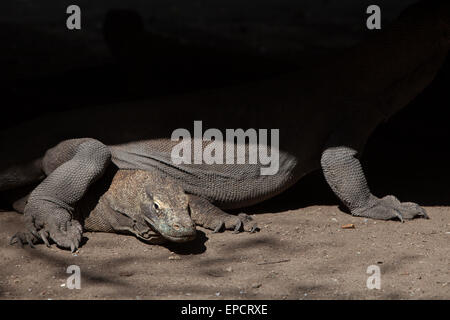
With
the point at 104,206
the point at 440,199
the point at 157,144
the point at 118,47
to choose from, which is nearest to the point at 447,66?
the point at 440,199

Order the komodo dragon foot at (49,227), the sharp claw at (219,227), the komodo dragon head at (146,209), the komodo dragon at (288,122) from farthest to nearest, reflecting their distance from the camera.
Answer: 1. the komodo dragon at (288,122)
2. the sharp claw at (219,227)
3. the komodo dragon foot at (49,227)
4. the komodo dragon head at (146,209)

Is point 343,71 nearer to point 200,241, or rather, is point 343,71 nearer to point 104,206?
point 200,241

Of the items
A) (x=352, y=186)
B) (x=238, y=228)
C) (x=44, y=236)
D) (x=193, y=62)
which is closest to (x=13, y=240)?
(x=44, y=236)

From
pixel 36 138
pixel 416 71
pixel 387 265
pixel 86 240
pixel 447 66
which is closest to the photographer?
pixel 387 265

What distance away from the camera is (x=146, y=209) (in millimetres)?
5031

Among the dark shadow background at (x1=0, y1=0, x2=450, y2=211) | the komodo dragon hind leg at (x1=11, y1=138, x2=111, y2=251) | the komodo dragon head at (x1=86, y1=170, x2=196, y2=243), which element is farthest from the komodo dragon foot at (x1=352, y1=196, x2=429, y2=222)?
the komodo dragon hind leg at (x1=11, y1=138, x2=111, y2=251)

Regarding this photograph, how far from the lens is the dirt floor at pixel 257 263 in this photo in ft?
14.0

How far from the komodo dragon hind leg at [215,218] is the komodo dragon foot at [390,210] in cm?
97

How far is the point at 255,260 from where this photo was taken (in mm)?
4852

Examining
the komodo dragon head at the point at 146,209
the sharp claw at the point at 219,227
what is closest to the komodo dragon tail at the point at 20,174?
the komodo dragon head at the point at 146,209

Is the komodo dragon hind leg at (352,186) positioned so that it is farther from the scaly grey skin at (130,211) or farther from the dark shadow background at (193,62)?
the scaly grey skin at (130,211)

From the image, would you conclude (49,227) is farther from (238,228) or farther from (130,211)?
(238,228)

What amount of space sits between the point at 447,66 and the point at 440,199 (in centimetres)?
396

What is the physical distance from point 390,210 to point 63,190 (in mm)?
2663
